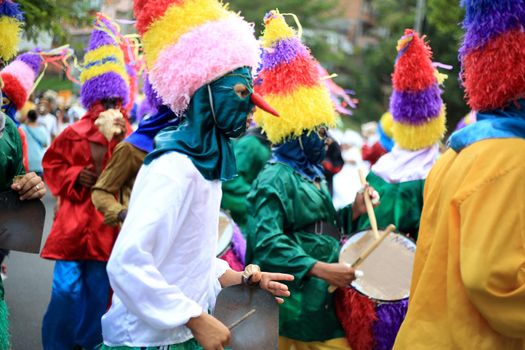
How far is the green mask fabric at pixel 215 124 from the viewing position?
2.48 metres

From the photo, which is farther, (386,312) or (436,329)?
(386,312)

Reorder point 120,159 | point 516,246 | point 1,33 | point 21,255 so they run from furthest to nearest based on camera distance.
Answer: point 21,255, point 120,159, point 1,33, point 516,246

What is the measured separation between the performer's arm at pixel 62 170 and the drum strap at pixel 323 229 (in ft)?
6.32

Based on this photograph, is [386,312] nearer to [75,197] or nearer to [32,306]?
[75,197]

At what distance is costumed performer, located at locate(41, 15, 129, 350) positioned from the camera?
4.79m

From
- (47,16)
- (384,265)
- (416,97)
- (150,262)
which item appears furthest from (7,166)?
(47,16)

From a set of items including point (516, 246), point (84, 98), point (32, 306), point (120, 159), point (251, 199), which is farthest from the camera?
point (32, 306)

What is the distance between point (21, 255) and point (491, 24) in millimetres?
7974

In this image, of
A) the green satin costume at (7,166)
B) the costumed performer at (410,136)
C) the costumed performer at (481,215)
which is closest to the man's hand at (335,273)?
the costumed performer at (481,215)

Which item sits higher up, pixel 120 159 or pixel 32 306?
pixel 120 159

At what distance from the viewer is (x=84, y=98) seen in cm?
528

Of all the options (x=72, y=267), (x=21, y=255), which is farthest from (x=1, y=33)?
(x=21, y=255)

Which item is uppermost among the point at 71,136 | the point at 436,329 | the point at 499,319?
the point at 499,319

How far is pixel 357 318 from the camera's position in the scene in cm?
391
